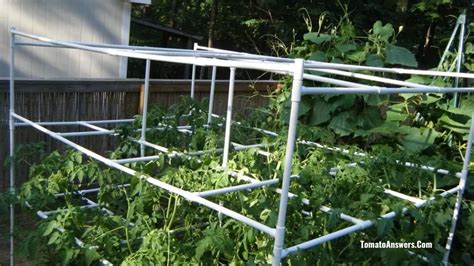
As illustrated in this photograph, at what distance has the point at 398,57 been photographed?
4.71m

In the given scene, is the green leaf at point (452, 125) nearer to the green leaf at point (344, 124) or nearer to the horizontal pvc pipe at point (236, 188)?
the green leaf at point (344, 124)

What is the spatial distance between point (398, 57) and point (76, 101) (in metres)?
3.02

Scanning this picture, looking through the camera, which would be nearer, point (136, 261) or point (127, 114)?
point (136, 261)

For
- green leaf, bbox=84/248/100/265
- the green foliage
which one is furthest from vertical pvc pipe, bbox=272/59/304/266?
green leaf, bbox=84/248/100/265

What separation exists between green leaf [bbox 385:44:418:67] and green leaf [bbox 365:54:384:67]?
8 cm

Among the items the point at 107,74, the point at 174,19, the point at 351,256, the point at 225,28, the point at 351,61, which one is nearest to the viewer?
the point at 351,256

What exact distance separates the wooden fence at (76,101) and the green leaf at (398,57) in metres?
2.24

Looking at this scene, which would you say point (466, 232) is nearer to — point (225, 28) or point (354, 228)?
point (354, 228)

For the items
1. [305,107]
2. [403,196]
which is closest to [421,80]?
[305,107]

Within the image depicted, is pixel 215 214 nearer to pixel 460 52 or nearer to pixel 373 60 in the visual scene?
pixel 373 60

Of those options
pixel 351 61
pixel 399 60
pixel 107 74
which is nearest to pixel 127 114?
pixel 107 74

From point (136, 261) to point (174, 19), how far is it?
47.5ft

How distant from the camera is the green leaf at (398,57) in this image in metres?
4.69

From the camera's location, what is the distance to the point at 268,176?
3314 millimetres
